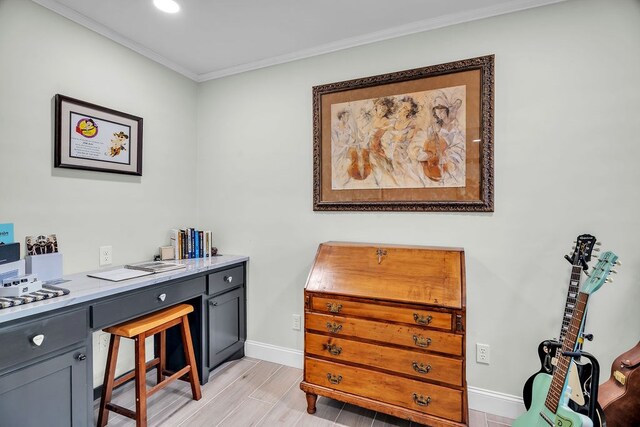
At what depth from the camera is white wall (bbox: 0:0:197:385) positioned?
1.75 m

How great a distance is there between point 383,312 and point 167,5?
2232 millimetres

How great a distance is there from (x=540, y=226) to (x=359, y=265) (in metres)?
1.10

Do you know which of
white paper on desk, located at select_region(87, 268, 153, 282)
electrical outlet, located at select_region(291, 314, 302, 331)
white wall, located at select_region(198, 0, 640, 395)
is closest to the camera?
white wall, located at select_region(198, 0, 640, 395)

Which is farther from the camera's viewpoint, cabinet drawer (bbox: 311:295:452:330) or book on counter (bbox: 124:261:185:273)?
book on counter (bbox: 124:261:185:273)

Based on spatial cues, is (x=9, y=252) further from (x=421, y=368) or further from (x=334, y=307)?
(x=421, y=368)

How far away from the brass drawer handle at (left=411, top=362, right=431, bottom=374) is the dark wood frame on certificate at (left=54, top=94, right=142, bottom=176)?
232cm

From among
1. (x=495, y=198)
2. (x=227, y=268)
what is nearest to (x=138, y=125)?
(x=227, y=268)

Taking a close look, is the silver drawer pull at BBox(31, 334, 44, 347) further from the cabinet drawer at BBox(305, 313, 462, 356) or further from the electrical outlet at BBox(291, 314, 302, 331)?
the electrical outlet at BBox(291, 314, 302, 331)

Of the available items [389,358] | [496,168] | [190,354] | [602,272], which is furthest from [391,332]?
[190,354]

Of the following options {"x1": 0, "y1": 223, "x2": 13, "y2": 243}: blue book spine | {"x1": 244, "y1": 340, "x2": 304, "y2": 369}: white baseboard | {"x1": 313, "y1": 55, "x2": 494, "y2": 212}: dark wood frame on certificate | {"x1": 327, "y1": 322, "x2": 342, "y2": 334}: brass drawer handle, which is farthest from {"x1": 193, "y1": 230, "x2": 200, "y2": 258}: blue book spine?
{"x1": 327, "y1": 322, "x2": 342, "y2": 334}: brass drawer handle

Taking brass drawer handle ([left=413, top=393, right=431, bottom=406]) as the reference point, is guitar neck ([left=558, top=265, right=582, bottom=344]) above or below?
above

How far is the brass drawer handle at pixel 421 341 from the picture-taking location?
1687 millimetres

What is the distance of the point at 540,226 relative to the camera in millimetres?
1885

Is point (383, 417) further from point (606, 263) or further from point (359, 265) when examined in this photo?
→ point (606, 263)
